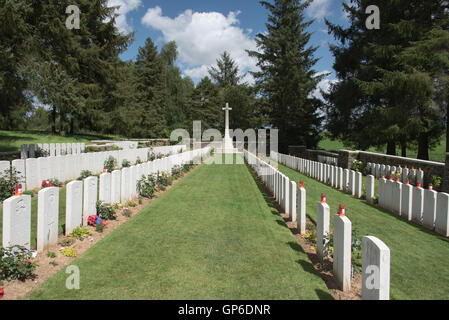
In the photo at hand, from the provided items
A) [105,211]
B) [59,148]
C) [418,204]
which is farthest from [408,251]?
[59,148]

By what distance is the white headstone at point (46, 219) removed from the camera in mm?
4012

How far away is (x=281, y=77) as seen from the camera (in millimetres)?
34094

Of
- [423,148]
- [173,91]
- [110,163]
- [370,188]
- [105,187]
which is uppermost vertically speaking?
[173,91]

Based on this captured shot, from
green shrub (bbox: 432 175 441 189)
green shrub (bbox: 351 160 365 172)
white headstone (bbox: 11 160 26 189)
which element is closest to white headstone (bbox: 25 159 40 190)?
white headstone (bbox: 11 160 26 189)

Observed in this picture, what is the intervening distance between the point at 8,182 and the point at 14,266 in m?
4.67

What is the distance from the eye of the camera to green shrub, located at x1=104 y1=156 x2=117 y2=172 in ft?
38.7

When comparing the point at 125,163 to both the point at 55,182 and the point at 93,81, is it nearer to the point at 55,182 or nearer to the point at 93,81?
the point at 55,182

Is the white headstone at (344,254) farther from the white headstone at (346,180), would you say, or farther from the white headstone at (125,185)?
the white headstone at (346,180)

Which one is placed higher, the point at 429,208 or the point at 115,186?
the point at 115,186

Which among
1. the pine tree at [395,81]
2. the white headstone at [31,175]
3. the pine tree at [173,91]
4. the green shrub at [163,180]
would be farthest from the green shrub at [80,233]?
the pine tree at [173,91]

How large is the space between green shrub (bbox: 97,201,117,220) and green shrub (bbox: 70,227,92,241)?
0.82 metres

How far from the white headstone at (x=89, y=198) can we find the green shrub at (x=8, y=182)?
2.74 m

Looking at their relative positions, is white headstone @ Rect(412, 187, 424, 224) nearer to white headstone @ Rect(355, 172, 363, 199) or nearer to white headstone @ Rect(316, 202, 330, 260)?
white headstone @ Rect(355, 172, 363, 199)
